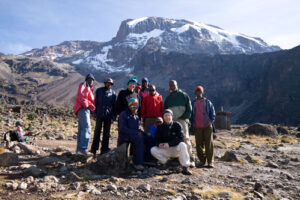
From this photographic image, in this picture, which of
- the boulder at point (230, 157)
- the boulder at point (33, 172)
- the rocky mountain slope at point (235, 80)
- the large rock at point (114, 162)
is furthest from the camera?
the rocky mountain slope at point (235, 80)

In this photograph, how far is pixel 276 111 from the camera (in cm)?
8656

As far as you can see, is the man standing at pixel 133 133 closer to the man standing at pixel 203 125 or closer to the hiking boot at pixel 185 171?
the hiking boot at pixel 185 171

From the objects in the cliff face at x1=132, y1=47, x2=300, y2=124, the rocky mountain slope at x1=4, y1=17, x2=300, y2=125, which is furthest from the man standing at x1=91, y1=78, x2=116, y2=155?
the rocky mountain slope at x1=4, y1=17, x2=300, y2=125

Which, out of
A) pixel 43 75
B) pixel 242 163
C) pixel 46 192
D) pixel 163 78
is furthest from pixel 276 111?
pixel 43 75

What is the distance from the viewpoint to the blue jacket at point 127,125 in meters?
5.52

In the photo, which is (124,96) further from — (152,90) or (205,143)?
(205,143)

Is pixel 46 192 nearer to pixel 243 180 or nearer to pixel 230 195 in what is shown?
pixel 230 195

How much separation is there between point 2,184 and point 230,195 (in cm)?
389

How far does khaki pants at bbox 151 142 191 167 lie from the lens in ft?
17.4

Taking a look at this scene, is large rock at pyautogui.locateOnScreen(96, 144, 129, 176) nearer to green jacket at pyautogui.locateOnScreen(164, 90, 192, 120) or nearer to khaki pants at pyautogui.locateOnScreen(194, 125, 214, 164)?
green jacket at pyautogui.locateOnScreen(164, 90, 192, 120)

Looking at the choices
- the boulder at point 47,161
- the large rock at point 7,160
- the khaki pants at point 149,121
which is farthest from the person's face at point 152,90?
the large rock at point 7,160

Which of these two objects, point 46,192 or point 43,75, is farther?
point 43,75

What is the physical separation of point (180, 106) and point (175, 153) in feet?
4.43

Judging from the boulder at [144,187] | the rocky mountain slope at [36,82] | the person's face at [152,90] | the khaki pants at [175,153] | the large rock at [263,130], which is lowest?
the large rock at [263,130]
